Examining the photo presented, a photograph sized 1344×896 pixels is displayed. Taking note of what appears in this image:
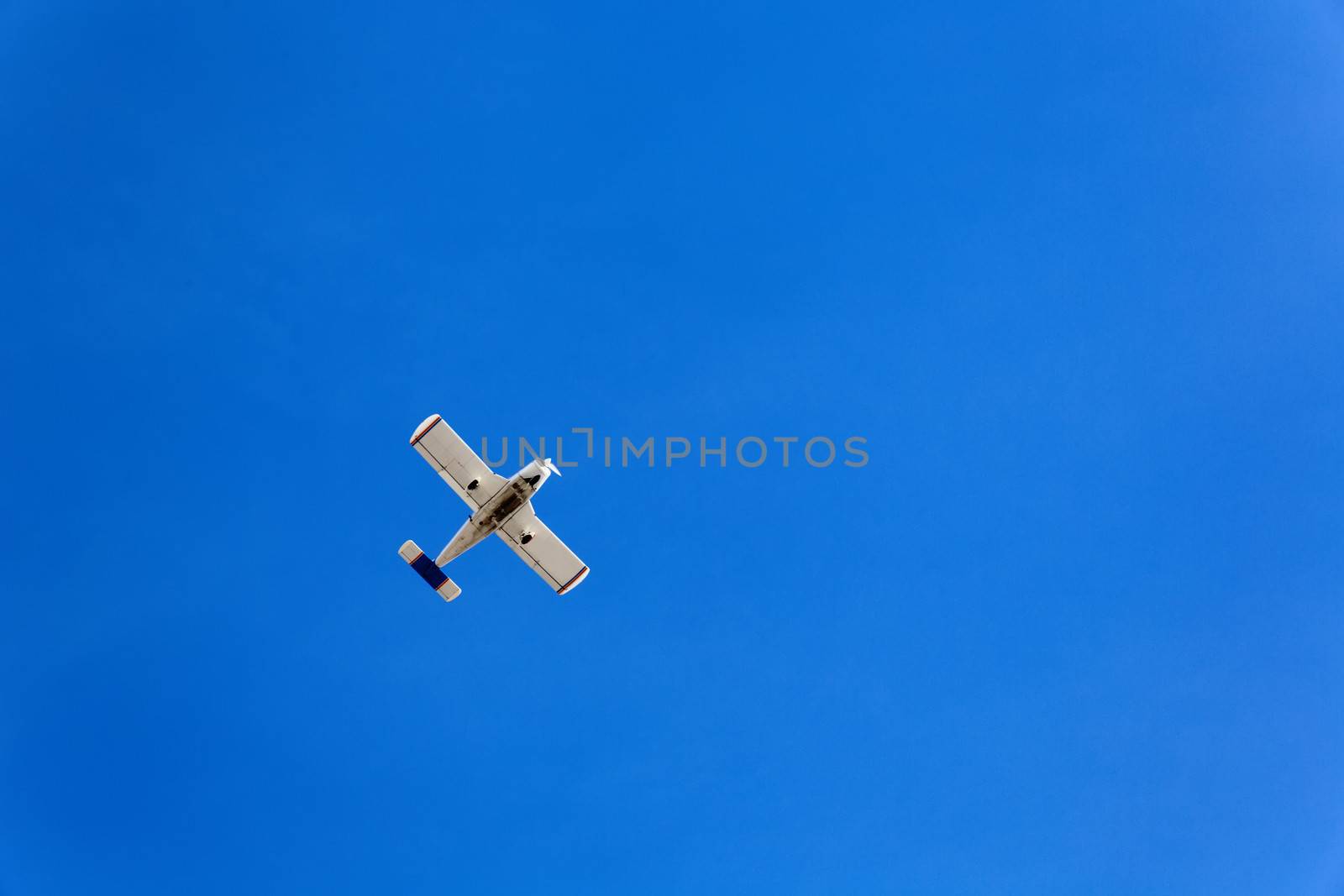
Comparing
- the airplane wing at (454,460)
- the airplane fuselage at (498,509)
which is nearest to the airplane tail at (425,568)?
the airplane fuselage at (498,509)

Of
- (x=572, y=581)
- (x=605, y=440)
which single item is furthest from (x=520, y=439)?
(x=572, y=581)

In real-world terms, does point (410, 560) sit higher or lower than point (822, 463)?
lower

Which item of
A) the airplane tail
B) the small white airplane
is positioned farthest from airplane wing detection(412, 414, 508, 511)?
the airplane tail

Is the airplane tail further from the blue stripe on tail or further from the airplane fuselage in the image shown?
the airplane fuselage

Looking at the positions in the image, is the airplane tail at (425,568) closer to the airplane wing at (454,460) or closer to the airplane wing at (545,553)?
the airplane wing at (545,553)

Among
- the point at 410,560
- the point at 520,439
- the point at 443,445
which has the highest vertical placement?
the point at 520,439

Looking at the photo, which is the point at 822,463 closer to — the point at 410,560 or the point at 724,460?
the point at 724,460

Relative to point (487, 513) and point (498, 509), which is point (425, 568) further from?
point (498, 509)

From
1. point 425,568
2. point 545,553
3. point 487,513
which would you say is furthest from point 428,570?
point 545,553
